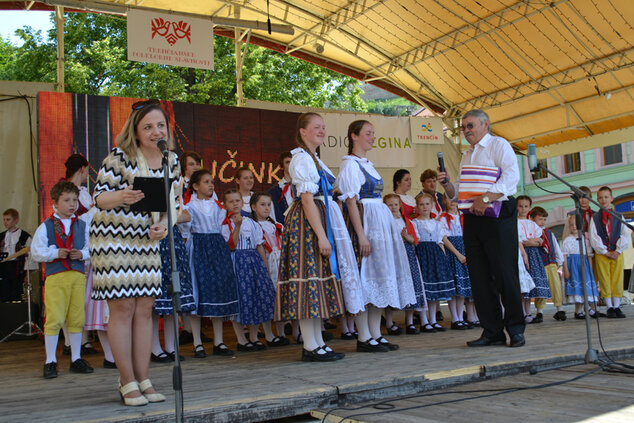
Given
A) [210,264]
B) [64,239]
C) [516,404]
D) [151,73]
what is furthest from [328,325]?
[151,73]

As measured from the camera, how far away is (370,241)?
4.36 metres

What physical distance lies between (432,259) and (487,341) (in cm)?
167

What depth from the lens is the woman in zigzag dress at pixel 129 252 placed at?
2736 mm

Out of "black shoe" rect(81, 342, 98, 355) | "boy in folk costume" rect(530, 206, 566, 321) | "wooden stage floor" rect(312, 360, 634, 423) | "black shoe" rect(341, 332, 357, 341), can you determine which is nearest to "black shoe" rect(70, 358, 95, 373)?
"black shoe" rect(81, 342, 98, 355)

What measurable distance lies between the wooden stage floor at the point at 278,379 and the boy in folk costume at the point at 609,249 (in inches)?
76.4

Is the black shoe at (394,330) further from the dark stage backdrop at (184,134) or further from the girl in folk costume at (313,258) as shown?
the dark stage backdrop at (184,134)

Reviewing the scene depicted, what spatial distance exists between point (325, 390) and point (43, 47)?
884 inches

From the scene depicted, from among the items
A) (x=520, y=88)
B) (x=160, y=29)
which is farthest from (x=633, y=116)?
(x=160, y=29)

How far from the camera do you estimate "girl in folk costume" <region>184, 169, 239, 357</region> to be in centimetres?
480

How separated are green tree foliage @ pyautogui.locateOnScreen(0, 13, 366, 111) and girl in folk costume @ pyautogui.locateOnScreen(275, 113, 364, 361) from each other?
55.3 ft

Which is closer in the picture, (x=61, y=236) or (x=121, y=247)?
(x=121, y=247)

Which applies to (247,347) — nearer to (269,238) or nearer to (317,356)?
(269,238)

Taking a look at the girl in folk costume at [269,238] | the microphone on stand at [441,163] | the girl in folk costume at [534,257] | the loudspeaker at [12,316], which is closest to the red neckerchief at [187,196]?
the girl in folk costume at [269,238]

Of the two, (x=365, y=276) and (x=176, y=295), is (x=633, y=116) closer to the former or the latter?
(x=365, y=276)
